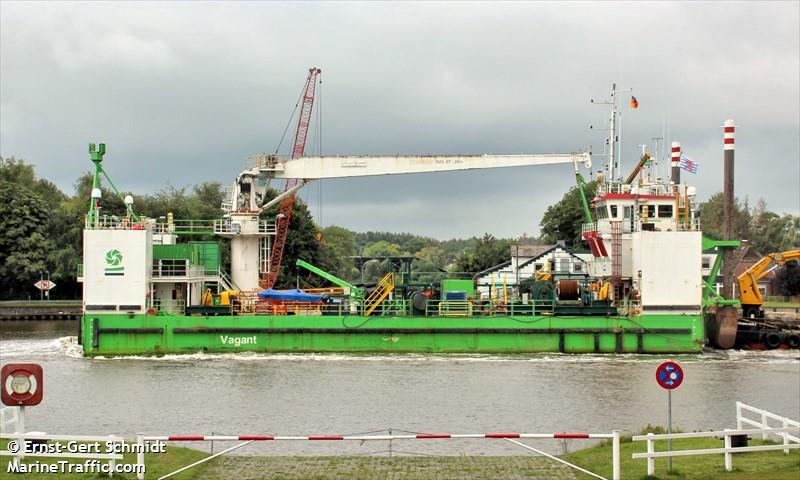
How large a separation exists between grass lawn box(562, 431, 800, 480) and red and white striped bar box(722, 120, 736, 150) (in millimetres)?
32635

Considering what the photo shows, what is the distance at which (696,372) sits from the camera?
32.0 m

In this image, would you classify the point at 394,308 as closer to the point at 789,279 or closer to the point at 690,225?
the point at 690,225

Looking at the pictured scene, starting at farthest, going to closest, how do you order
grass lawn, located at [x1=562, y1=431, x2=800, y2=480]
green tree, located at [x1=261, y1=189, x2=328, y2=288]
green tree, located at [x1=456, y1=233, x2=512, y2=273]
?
green tree, located at [x1=456, y1=233, x2=512, y2=273] → green tree, located at [x1=261, y1=189, x2=328, y2=288] → grass lawn, located at [x1=562, y1=431, x2=800, y2=480]

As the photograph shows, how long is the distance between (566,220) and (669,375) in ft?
214

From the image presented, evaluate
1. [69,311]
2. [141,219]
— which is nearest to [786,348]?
Result: [141,219]

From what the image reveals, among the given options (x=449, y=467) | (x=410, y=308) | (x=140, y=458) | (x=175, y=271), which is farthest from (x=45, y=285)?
(x=449, y=467)

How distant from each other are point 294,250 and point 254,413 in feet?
140

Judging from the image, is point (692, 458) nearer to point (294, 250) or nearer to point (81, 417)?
point (81, 417)

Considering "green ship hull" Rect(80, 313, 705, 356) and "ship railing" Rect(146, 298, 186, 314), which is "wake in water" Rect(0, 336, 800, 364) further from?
"ship railing" Rect(146, 298, 186, 314)

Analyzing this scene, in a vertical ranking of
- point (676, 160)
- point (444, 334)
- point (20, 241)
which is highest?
point (676, 160)

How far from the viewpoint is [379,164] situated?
1646 inches


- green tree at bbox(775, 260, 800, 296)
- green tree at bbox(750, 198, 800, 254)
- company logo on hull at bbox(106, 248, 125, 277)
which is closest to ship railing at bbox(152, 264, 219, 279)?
company logo on hull at bbox(106, 248, 125, 277)

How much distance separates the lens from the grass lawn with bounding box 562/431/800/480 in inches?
545

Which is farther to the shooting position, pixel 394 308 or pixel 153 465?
pixel 394 308
